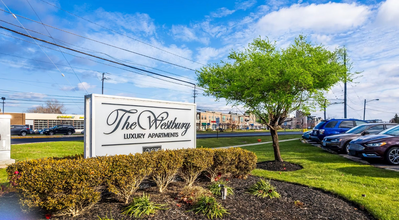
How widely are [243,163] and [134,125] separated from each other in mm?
3050

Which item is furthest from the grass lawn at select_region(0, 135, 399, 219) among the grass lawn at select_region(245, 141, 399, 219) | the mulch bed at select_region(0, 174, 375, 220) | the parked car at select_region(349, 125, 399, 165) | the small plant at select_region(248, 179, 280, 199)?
the small plant at select_region(248, 179, 280, 199)

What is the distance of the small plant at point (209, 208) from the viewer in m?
4.22

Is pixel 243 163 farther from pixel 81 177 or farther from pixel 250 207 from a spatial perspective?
pixel 81 177

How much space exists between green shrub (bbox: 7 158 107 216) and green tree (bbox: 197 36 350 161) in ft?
19.6

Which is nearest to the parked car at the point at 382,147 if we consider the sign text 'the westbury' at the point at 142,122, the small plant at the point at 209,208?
the sign text 'the westbury' at the point at 142,122

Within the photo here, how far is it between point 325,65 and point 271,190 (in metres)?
5.47

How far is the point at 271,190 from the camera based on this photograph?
5.36 meters

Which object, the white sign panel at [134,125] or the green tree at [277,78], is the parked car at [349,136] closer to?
the green tree at [277,78]

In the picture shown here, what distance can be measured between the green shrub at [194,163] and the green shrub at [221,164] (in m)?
0.27

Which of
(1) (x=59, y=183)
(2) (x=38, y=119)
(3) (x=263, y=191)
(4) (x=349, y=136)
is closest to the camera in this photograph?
(1) (x=59, y=183)

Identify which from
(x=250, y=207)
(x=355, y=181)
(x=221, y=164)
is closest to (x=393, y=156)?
(x=355, y=181)

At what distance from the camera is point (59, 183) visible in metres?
3.84

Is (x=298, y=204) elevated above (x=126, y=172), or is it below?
below

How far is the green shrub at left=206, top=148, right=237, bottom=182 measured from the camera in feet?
20.4
